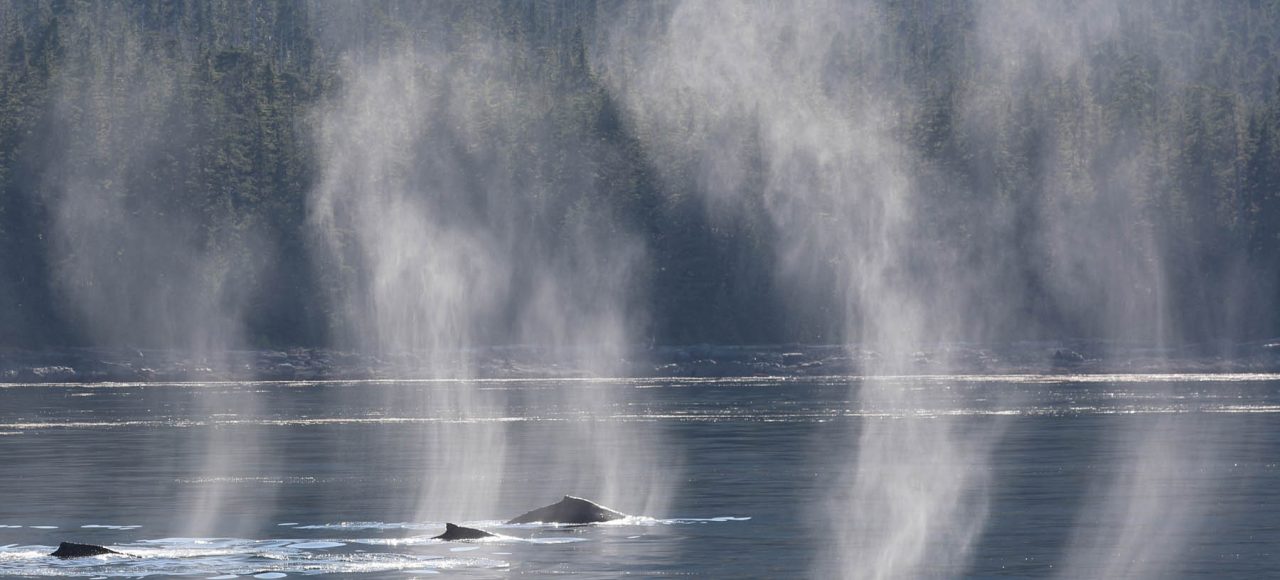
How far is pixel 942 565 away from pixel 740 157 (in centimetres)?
16267

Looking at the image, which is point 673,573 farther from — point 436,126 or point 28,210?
point 436,126

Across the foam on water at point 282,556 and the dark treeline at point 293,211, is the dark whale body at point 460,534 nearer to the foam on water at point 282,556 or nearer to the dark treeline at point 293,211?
the foam on water at point 282,556

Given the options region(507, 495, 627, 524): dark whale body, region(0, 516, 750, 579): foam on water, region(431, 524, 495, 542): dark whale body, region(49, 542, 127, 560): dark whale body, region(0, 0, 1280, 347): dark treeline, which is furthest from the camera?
region(0, 0, 1280, 347): dark treeline

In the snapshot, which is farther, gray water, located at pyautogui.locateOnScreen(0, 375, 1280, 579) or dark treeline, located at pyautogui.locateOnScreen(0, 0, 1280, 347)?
dark treeline, located at pyautogui.locateOnScreen(0, 0, 1280, 347)

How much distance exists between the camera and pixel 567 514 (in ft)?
135

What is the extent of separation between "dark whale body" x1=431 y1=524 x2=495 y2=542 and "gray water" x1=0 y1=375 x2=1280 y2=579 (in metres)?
0.41

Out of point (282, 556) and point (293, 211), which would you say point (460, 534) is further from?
point (293, 211)

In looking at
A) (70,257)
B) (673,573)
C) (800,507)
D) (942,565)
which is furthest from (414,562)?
(70,257)

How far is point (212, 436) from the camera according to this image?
76.3 meters

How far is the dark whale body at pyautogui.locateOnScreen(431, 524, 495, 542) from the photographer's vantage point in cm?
3844

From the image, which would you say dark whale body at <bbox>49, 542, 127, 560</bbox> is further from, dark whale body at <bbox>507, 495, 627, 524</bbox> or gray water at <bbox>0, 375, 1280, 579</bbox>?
dark whale body at <bbox>507, 495, 627, 524</bbox>

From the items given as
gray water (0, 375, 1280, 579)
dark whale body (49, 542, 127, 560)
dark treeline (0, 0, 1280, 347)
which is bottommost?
gray water (0, 375, 1280, 579)

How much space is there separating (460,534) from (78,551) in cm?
671

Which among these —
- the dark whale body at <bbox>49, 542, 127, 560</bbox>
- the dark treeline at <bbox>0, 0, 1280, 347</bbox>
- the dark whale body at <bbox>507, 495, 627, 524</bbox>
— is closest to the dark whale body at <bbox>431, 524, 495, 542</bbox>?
the dark whale body at <bbox>507, 495, 627, 524</bbox>
